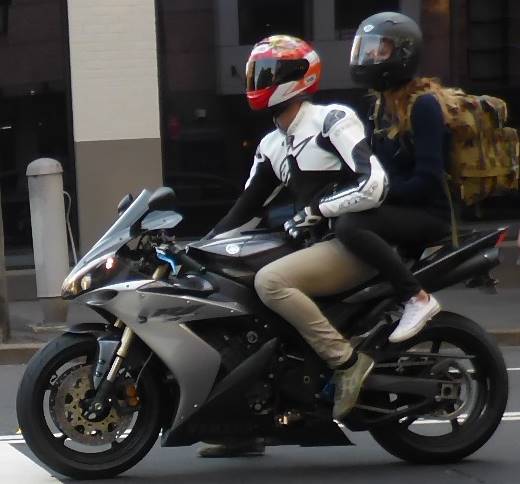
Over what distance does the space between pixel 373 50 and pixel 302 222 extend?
0.85 meters

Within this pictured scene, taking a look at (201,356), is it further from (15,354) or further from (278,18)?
(278,18)

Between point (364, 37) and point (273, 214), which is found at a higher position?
point (364, 37)

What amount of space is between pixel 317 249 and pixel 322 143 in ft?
1.53

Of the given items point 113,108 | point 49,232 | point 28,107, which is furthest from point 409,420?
point 28,107

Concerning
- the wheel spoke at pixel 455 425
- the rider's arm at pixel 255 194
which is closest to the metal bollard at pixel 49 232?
the rider's arm at pixel 255 194

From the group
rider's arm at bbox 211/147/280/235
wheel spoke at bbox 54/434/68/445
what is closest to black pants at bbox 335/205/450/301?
rider's arm at bbox 211/147/280/235

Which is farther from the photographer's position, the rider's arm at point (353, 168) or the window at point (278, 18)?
the window at point (278, 18)

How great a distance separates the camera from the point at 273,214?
20.6 ft

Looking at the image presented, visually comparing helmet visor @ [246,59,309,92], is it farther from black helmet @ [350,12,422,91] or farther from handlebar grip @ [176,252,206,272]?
handlebar grip @ [176,252,206,272]

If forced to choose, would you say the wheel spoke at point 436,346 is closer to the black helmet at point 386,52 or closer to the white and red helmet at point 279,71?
the black helmet at point 386,52

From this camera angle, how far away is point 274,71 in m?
5.75

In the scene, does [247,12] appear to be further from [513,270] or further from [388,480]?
[388,480]

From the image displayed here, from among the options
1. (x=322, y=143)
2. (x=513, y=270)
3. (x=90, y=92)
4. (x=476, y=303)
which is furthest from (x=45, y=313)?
(x=322, y=143)

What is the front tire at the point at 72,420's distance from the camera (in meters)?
5.70
